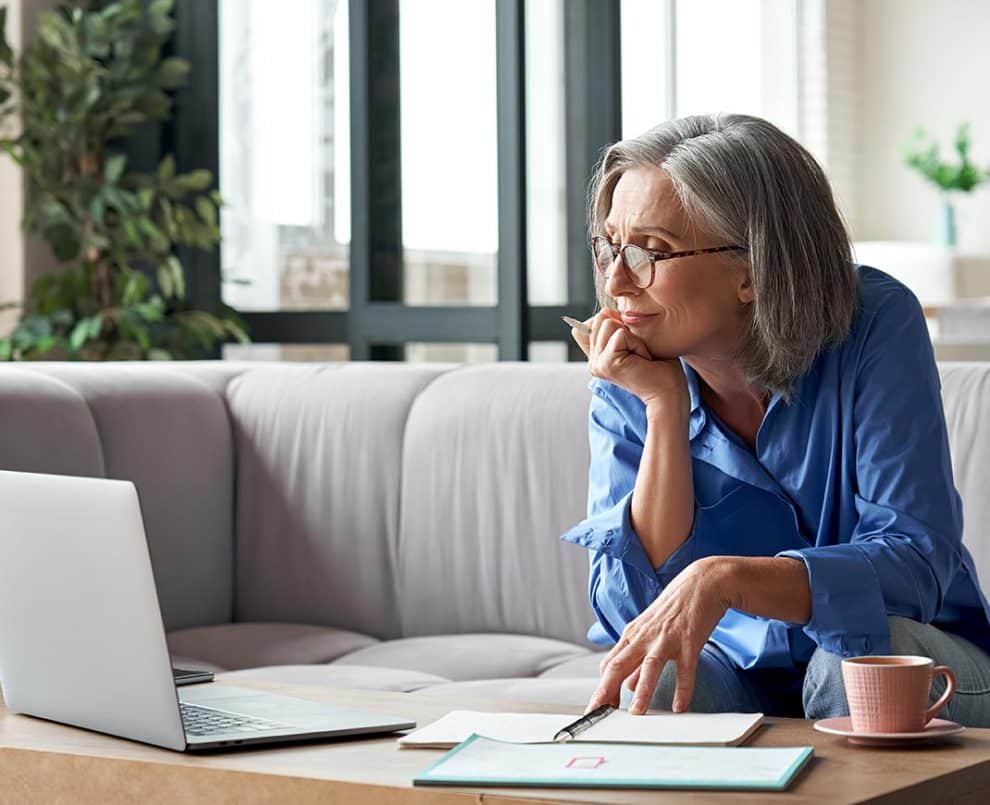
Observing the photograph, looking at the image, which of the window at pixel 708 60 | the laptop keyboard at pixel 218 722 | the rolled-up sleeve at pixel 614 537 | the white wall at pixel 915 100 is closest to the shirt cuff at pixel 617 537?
the rolled-up sleeve at pixel 614 537

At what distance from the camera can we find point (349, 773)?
4.08 ft

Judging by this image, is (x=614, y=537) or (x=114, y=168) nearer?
(x=614, y=537)

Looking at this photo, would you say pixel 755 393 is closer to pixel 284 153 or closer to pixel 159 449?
pixel 159 449

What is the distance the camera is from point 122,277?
4.21 m

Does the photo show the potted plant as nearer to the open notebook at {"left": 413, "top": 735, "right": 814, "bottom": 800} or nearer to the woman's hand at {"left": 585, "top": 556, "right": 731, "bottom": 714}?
the woman's hand at {"left": 585, "top": 556, "right": 731, "bottom": 714}

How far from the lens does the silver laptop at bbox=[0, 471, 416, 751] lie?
1332mm

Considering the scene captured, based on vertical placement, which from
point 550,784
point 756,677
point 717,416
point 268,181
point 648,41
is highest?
point 648,41

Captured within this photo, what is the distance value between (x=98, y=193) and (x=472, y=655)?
203cm

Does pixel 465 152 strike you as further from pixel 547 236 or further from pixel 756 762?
pixel 756 762

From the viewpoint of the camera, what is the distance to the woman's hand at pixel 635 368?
1798mm

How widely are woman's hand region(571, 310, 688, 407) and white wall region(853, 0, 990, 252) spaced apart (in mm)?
7031

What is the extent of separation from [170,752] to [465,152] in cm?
282

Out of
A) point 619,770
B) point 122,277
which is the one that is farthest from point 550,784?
point 122,277

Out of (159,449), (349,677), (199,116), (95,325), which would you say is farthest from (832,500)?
(199,116)
